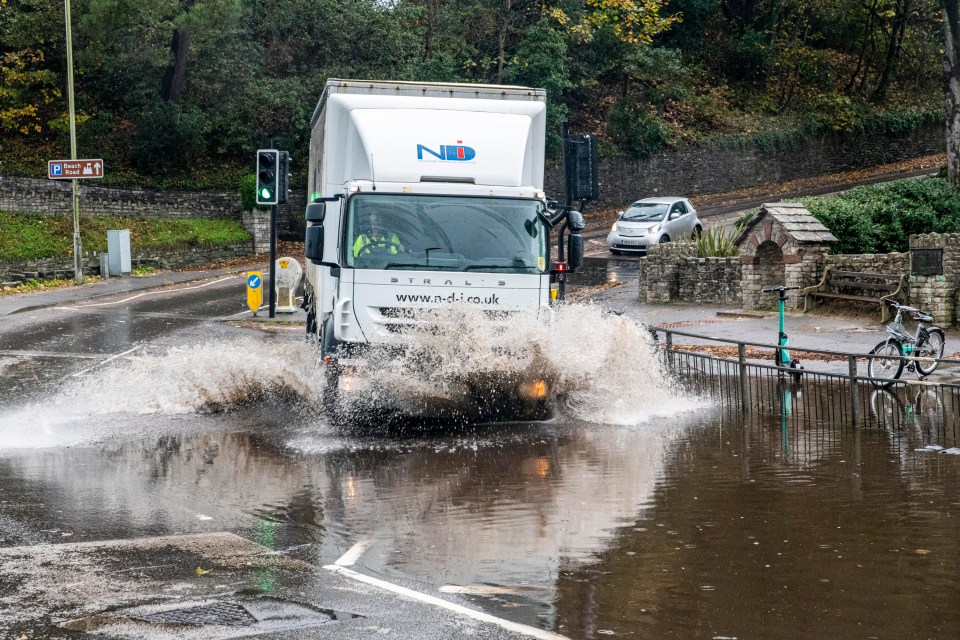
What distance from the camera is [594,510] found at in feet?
30.3

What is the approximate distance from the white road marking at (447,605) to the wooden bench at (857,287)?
52.5 feet

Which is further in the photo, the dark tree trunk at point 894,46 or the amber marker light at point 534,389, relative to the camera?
the dark tree trunk at point 894,46

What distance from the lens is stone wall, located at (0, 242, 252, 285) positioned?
3468 cm

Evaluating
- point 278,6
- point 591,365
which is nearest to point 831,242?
point 591,365

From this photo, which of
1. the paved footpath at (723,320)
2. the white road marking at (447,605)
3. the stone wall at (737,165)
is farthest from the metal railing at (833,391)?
the stone wall at (737,165)

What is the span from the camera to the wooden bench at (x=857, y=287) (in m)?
21.4

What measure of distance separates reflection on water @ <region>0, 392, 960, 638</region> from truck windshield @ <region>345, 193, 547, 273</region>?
6.40 ft

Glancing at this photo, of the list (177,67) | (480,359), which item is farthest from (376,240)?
(177,67)

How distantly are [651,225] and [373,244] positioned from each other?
24.4 meters

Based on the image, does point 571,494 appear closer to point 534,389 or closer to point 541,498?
point 541,498

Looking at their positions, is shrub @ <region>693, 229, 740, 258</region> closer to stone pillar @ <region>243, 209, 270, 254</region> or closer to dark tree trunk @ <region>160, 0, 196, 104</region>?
stone pillar @ <region>243, 209, 270, 254</region>

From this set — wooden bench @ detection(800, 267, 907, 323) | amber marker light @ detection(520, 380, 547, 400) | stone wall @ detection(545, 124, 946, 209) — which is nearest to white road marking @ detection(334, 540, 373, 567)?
amber marker light @ detection(520, 380, 547, 400)

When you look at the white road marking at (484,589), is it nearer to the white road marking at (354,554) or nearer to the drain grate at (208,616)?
the white road marking at (354,554)

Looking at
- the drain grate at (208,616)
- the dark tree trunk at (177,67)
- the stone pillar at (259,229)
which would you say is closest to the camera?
the drain grate at (208,616)
